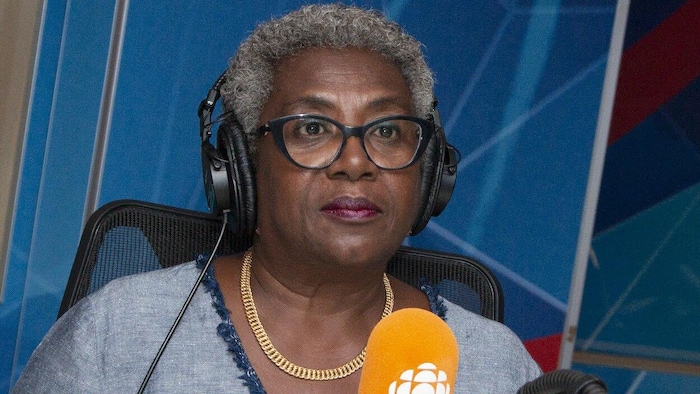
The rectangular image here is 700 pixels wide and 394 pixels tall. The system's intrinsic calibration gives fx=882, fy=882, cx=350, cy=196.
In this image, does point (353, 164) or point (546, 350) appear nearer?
point (353, 164)

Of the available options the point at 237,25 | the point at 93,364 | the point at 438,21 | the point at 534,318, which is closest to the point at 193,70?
the point at 237,25

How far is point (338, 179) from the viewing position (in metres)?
1.25

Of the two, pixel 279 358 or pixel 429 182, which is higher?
pixel 429 182

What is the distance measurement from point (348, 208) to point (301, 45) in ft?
0.95

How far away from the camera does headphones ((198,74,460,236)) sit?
129 centimetres

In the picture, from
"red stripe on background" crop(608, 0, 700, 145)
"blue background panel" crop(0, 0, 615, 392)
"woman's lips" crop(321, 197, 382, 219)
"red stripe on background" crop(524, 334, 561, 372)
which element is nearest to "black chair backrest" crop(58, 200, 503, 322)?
"woman's lips" crop(321, 197, 382, 219)

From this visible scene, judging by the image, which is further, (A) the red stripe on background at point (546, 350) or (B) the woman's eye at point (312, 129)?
(A) the red stripe on background at point (546, 350)

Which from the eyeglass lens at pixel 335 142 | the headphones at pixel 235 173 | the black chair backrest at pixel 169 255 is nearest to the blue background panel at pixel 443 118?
the black chair backrest at pixel 169 255

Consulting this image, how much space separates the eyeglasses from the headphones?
0.16ft

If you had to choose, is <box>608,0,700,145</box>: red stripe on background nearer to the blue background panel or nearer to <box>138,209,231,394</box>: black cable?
the blue background panel

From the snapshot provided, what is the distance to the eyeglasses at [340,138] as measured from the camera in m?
1.27

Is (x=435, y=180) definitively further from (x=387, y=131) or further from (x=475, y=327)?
(x=475, y=327)

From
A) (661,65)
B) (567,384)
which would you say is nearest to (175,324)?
(567,384)

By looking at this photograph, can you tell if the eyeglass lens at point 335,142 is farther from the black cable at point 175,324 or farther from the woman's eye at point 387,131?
the black cable at point 175,324
